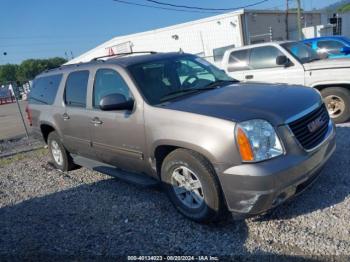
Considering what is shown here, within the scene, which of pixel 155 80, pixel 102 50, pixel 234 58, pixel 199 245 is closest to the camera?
pixel 199 245

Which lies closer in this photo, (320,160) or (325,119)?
(320,160)

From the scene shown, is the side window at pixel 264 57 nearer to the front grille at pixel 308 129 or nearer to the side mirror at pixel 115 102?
the front grille at pixel 308 129

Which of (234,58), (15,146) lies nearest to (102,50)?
(15,146)

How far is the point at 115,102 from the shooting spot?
4012 millimetres

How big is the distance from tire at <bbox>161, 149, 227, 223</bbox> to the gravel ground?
7.4 inches

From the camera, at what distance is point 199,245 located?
11.3 ft

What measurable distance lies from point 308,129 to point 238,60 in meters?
5.05

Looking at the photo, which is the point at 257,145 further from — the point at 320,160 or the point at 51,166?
the point at 51,166

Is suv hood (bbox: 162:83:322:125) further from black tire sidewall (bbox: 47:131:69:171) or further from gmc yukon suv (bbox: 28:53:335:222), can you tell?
black tire sidewall (bbox: 47:131:69:171)

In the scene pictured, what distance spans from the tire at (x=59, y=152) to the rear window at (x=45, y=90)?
64 centimetres

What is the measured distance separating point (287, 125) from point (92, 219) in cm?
263

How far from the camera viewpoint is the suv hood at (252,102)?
10.8 ft

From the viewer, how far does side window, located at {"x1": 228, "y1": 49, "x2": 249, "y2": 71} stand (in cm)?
811

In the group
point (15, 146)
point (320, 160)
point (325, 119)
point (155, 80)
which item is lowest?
point (15, 146)
